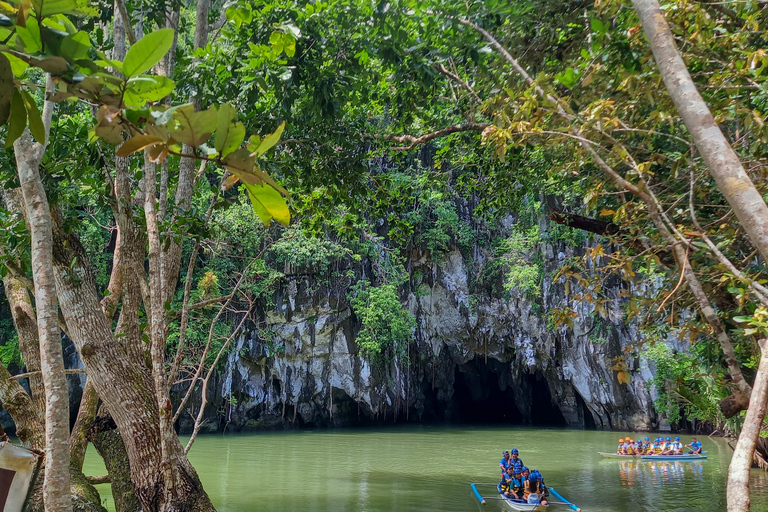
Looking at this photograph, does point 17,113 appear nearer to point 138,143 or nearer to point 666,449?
point 138,143

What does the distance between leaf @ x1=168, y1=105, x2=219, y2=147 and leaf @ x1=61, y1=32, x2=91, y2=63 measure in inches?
5.1

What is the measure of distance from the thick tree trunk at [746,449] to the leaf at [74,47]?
5.70ft

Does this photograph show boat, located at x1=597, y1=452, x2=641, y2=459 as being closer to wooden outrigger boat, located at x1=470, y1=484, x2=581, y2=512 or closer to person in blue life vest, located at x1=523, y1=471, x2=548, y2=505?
wooden outrigger boat, located at x1=470, y1=484, x2=581, y2=512

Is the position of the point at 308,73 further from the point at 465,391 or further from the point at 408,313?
the point at 465,391

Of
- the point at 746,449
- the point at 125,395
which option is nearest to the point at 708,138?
the point at 746,449

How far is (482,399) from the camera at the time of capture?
20688 millimetres

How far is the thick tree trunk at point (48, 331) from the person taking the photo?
129cm

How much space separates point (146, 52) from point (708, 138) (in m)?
1.48

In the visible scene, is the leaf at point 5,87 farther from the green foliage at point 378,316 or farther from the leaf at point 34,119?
the green foliage at point 378,316

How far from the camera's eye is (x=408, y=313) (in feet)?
51.5

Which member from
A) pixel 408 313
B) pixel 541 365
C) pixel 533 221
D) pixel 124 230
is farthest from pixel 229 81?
pixel 541 365

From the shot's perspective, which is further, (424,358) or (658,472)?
(424,358)

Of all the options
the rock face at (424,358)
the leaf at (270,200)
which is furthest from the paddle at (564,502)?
A: the rock face at (424,358)

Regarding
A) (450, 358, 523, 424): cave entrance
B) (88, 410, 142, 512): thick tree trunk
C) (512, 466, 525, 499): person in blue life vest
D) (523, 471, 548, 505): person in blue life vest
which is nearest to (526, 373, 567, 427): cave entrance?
(450, 358, 523, 424): cave entrance
